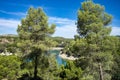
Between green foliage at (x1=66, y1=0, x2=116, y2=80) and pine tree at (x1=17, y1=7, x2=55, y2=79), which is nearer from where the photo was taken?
green foliage at (x1=66, y1=0, x2=116, y2=80)

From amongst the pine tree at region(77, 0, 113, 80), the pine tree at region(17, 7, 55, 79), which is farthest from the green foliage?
the pine tree at region(17, 7, 55, 79)

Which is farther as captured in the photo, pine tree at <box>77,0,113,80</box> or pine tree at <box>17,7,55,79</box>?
pine tree at <box>17,7,55,79</box>

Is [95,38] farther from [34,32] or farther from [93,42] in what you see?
[34,32]

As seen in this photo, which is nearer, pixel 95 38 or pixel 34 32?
pixel 95 38

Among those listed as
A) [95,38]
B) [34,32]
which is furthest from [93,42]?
[34,32]

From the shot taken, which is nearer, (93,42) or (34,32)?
(93,42)

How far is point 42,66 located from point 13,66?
736 centimetres

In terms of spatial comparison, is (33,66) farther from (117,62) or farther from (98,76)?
(117,62)

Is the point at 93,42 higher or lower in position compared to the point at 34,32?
lower

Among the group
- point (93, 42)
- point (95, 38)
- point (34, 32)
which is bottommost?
point (93, 42)

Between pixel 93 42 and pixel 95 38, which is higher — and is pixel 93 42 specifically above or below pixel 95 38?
below

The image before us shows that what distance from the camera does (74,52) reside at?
2083 centimetres

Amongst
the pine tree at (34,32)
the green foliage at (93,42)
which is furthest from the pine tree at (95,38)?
the pine tree at (34,32)

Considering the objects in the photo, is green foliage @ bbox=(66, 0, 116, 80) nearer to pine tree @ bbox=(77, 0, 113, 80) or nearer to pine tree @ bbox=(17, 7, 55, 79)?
pine tree @ bbox=(77, 0, 113, 80)
